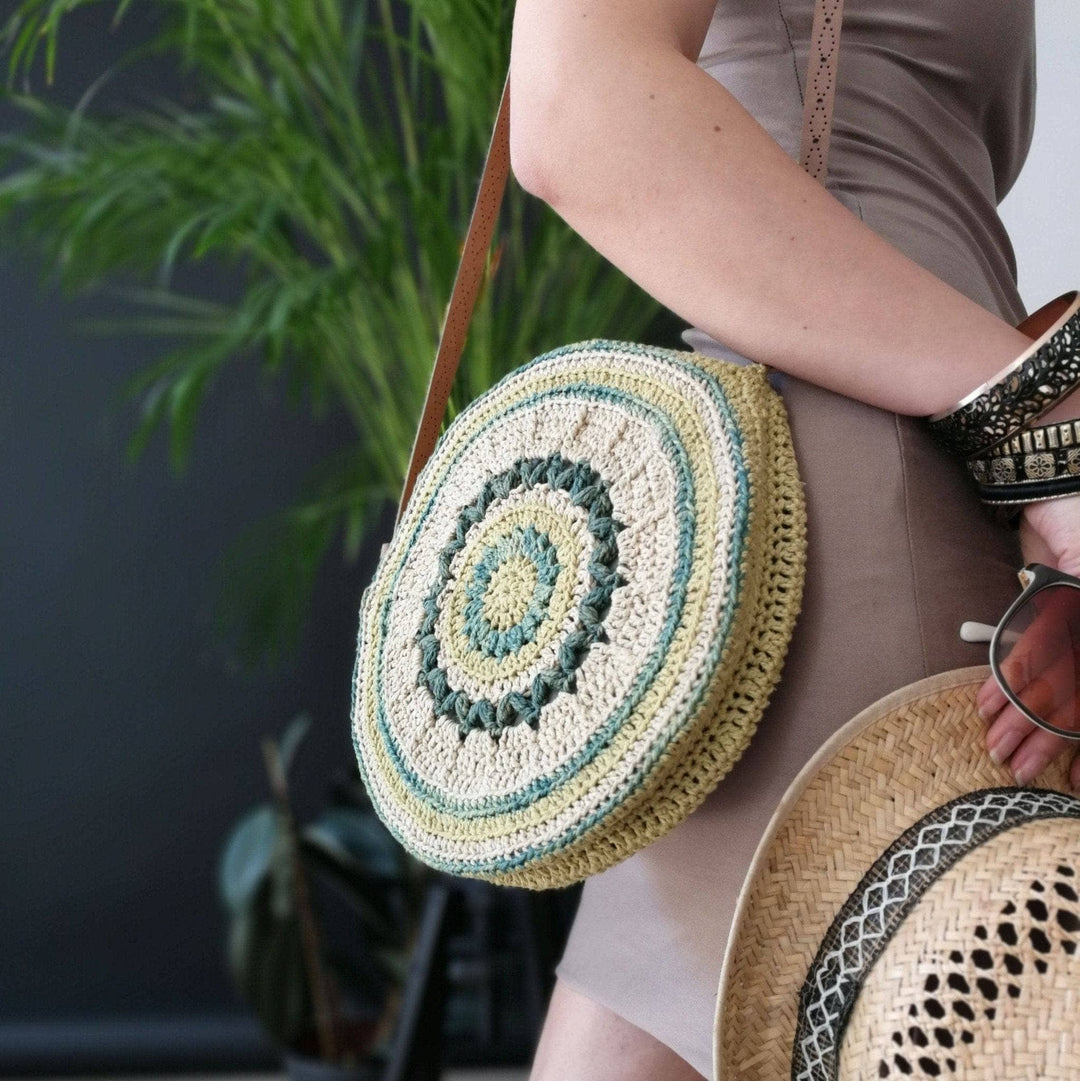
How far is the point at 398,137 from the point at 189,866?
45.6 inches

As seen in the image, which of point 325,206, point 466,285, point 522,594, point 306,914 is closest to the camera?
point 522,594

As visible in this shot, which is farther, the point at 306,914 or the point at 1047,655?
the point at 306,914

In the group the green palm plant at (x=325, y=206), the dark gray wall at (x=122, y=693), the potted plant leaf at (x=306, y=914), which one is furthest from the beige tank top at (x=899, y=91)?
the dark gray wall at (x=122, y=693)

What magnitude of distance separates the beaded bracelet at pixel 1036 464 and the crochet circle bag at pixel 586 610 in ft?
0.25

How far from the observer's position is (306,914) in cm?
139

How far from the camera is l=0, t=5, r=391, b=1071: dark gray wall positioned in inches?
65.4

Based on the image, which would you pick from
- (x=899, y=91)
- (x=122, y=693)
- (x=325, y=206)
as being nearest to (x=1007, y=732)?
(x=899, y=91)

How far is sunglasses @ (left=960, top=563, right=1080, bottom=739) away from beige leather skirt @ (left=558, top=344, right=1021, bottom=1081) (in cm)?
2

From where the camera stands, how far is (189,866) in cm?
174

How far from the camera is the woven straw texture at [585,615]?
1.35 ft

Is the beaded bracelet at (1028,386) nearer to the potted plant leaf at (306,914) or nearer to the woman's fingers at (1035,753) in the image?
the woman's fingers at (1035,753)

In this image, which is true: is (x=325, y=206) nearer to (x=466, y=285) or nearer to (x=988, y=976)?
(x=466, y=285)

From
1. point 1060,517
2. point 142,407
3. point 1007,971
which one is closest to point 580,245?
point 142,407

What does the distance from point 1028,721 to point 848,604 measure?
0.26 ft
